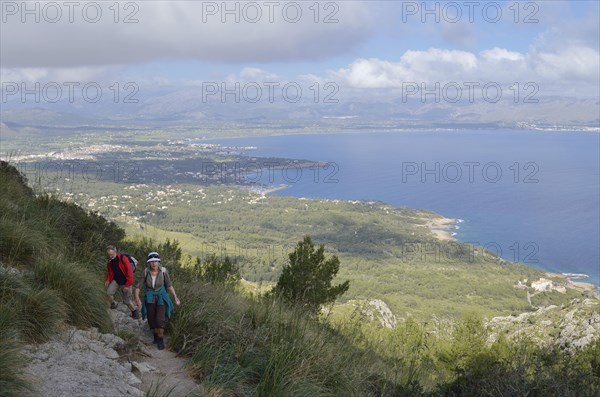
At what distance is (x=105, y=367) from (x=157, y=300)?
174cm

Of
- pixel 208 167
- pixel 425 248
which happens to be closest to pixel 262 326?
pixel 425 248

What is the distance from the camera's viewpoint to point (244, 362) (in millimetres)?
4727

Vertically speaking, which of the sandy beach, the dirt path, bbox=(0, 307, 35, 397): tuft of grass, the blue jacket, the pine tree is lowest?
the sandy beach

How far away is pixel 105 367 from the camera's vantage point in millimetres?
4316

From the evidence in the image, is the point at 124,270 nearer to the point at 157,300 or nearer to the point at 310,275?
the point at 157,300

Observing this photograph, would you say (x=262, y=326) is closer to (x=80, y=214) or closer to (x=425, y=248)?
(x=80, y=214)

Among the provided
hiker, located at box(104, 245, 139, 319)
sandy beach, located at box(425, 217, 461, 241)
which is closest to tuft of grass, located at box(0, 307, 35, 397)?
hiker, located at box(104, 245, 139, 319)

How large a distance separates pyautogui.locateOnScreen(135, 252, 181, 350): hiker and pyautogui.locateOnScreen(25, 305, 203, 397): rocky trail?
0.21m

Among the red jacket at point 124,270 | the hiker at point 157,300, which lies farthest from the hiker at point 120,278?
the hiker at point 157,300

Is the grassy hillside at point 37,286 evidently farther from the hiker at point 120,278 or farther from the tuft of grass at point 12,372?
the hiker at point 120,278

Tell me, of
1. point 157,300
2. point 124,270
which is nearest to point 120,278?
point 124,270

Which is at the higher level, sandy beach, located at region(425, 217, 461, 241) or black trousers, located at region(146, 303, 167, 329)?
black trousers, located at region(146, 303, 167, 329)

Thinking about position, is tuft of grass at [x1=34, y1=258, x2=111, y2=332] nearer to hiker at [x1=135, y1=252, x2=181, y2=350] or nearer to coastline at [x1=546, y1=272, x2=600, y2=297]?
hiker at [x1=135, y1=252, x2=181, y2=350]

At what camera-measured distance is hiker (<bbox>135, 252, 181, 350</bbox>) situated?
564 cm
